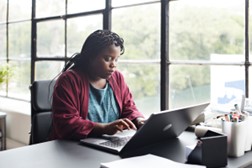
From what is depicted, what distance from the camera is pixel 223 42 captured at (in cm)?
199

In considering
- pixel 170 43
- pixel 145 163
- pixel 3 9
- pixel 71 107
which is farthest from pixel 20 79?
pixel 145 163

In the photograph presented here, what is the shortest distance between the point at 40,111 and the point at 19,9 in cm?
220

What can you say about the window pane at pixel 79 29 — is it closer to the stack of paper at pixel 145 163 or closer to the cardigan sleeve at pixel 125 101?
the cardigan sleeve at pixel 125 101

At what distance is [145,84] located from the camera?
96.6 inches

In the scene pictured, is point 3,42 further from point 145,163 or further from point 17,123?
point 145,163

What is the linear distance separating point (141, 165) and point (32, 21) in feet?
9.44

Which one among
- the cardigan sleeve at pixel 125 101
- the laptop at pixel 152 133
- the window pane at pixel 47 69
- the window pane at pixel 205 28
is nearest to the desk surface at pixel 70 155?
the laptop at pixel 152 133

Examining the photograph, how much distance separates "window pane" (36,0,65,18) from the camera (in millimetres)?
3250

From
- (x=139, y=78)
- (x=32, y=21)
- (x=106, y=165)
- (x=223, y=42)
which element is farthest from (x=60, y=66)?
(x=106, y=165)

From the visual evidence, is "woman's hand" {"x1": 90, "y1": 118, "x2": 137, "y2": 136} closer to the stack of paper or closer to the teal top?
the teal top

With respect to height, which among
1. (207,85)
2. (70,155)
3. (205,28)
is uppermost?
(205,28)

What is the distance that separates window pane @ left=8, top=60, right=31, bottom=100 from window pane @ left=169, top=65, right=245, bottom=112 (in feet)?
6.59

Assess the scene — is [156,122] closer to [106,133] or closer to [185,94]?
[106,133]

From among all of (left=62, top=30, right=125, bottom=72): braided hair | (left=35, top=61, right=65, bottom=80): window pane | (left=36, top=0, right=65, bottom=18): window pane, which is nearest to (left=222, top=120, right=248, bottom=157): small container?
(left=62, top=30, right=125, bottom=72): braided hair
